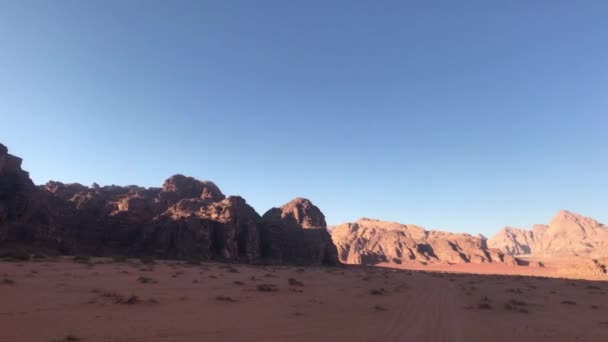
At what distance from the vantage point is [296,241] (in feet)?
217

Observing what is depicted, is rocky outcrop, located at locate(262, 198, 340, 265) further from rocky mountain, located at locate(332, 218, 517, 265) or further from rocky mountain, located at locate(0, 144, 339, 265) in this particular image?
rocky mountain, located at locate(332, 218, 517, 265)

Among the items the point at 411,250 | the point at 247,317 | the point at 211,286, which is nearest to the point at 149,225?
the point at 211,286

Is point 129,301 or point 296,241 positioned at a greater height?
point 129,301

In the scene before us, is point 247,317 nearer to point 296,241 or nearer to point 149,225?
point 149,225

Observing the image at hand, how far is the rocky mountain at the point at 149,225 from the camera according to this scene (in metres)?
39.4

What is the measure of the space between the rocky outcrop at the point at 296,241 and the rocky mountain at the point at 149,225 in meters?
0.22

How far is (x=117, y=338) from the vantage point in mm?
6324

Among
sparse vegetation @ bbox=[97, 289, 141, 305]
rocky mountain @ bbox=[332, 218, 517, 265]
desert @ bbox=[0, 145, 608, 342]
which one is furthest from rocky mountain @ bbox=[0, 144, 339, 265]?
rocky mountain @ bbox=[332, 218, 517, 265]

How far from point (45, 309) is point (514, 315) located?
16322 millimetres

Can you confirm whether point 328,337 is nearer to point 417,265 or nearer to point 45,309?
point 45,309

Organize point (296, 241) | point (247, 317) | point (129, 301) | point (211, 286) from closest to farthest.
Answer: point (247, 317), point (129, 301), point (211, 286), point (296, 241)

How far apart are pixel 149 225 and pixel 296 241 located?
30.0 m

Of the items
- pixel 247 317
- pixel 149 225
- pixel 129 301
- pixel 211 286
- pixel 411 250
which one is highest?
pixel 149 225

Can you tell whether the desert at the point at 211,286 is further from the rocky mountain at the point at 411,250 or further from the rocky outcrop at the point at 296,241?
the rocky mountain at the point at 411,250
